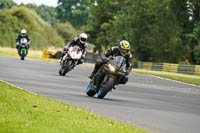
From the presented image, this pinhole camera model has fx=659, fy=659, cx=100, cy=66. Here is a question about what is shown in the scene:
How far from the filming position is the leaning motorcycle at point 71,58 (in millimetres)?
28734

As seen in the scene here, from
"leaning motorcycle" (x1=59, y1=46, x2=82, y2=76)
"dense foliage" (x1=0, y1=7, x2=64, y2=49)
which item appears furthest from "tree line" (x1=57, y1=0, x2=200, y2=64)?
"leaning motorcycle" (x1=59, y1=46, x2=82, y2=76)

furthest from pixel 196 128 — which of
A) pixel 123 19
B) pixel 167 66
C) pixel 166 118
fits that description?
pixel 123 19

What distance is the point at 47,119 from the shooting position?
1053 centimetres

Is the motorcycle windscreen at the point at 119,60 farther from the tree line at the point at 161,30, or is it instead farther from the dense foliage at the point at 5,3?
the dense foliage at the point at 5,3

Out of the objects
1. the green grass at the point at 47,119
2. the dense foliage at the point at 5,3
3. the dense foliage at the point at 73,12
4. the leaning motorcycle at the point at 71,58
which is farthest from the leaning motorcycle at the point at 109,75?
the dense foliage at the point at 5,3

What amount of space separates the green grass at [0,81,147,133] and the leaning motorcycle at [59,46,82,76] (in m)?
15.1

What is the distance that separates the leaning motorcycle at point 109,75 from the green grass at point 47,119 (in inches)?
147

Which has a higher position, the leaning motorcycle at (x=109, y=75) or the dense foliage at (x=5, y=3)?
the dense foliage at (x=5, y=3)

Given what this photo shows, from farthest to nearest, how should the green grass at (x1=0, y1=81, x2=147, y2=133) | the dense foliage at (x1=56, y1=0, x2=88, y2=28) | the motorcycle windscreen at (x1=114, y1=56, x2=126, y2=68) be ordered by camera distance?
the dense foliage at (x1=56, y1=0, x2=88, y2=28)
the motorcycle windscreen at (x1=114, y1=56, x2=126, y2=68)
the green grass at (x1=0, y1=81, x2=147, y2=133)

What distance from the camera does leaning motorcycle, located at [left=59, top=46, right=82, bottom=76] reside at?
2873 cm

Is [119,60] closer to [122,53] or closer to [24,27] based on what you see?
[122,53]

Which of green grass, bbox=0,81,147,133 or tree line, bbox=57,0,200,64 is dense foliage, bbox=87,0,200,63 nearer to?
tree line, bbox=57,0,200,64

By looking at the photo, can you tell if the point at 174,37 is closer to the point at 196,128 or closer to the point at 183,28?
the point at 183,28

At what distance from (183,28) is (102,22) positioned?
1196 inches
